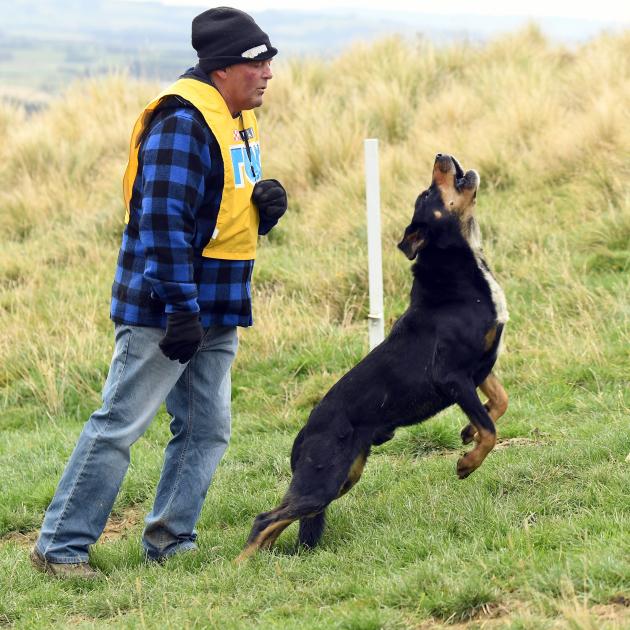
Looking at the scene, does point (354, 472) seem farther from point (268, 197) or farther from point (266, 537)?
point (268, 197)

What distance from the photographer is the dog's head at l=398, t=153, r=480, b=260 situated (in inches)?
183

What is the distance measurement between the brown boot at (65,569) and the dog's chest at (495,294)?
2.02m

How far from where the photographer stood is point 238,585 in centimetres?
407

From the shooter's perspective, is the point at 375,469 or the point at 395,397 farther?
the point at 375,469

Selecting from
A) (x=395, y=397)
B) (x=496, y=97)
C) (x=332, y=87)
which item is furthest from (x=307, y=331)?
(x=332, y=87)

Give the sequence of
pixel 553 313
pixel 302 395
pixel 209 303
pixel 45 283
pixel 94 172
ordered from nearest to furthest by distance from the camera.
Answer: pixel 209 303 < pixel 302 395 < pixel 553 313 < pixel 45 283 < pixel 94 172

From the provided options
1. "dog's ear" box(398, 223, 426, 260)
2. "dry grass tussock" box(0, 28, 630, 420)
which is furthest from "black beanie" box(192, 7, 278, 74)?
"dry grass tussock" box(0, 28, 630, 420)

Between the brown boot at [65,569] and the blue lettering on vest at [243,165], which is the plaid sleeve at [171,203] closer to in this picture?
the blue lettering on vest at [243,165]

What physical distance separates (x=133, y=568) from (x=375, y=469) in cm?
142

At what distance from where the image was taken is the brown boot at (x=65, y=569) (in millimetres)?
4422

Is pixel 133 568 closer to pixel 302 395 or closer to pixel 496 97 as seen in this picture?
pixel 302 395

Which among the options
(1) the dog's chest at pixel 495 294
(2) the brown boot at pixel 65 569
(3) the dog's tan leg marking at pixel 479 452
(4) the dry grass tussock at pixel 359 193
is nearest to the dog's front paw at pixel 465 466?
(3) the dog's tan leg marking at pixel 479 452

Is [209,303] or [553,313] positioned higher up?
[209,303]

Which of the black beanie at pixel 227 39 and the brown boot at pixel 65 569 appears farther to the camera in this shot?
the brown boot at pixel 65 569
